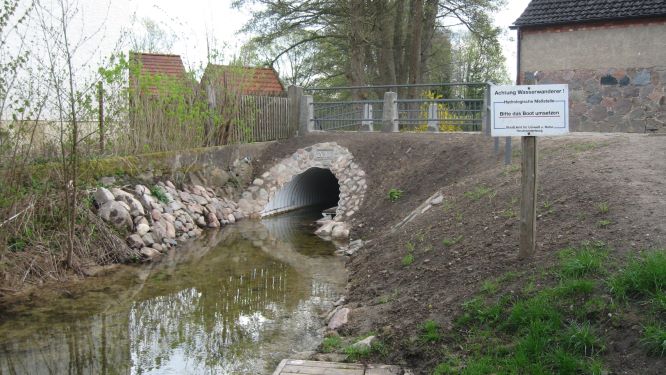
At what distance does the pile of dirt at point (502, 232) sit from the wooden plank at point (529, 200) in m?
0.14

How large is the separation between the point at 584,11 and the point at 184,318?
12684 millimetres

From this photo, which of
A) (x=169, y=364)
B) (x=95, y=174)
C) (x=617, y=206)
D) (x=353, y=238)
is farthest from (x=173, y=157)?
(x=617, y=206)

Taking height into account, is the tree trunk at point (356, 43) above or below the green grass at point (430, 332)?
above

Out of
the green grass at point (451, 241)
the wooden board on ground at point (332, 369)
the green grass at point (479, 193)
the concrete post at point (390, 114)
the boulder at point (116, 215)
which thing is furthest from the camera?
the concrete post at point (390, 114)

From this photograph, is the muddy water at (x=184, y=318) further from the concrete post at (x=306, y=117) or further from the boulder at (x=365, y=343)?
the concrete post at (x=306, y=117)

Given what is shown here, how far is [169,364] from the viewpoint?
600 cm


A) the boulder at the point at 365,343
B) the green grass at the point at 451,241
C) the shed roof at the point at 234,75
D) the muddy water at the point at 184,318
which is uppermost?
the shed roof at the point at 234,75

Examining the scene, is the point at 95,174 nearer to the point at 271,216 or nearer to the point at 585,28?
the point at 271,216

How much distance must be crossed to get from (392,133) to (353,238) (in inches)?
187

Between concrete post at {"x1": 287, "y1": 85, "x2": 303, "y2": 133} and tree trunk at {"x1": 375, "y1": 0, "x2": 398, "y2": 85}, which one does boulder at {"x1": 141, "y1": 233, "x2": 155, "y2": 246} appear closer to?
concrete post at {"x1": 287, "y1": 85, "x2": 303, "y2": 133}

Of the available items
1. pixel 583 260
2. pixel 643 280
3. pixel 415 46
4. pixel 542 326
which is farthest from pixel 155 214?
pixel 415 46

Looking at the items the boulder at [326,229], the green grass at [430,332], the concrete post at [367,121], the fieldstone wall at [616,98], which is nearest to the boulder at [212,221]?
the boulder at [326,229]

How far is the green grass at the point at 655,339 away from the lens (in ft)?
13.8

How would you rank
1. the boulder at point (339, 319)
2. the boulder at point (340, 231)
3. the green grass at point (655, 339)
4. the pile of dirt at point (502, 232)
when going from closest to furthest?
the green grass at point (655, 339) → the pile of dirt at point (502, 232) → the boulder at point (339, 319) → the boulder at point (340, 231)
